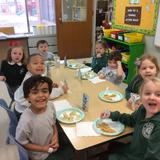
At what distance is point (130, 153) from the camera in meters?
1.32

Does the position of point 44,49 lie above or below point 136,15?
below

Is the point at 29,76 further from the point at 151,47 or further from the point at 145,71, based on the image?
the point at 151,47

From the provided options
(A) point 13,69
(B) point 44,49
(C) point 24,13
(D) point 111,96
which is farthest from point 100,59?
(C) point 24,13

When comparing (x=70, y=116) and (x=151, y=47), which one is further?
(x=151, y=47)

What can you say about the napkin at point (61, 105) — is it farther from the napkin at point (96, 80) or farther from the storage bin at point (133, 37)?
the storage bin at point (133, 37)

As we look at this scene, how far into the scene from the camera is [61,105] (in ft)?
5.56

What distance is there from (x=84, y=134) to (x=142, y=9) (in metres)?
3.13

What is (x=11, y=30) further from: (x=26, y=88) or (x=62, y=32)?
(x=26, y=88)

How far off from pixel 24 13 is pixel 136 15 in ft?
Answer: 10.7

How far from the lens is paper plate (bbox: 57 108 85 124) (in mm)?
1454

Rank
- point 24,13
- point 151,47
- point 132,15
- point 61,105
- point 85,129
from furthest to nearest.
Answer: point 24,13 < point 132,15 < point 151,47 < point 61,105 < point 85,129

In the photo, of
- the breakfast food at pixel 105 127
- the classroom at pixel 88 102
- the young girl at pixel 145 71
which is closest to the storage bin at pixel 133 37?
the classroom at pixel 88 102

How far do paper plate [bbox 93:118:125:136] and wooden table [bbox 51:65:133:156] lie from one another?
0.03 meters

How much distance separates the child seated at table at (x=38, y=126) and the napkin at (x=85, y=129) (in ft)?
0.71
